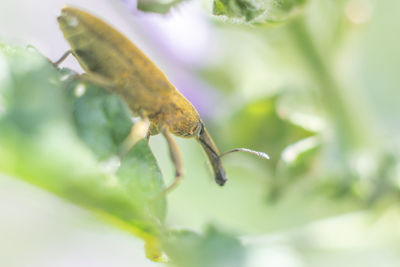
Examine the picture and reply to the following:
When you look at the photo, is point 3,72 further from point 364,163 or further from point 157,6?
point 364,163

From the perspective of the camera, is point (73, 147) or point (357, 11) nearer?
point (73, 147)

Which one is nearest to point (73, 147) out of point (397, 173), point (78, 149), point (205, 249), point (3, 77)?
point (78, 149)

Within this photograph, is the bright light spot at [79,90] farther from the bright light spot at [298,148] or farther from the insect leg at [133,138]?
the bright light spot at [298,148]

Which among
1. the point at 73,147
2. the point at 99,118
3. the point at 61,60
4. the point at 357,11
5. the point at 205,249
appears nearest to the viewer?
the point at 73,147

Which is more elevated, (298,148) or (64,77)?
(298,148)

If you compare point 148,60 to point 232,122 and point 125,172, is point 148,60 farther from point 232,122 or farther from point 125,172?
point 232,122

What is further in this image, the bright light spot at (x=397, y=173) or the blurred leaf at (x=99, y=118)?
the bright light spot at (x=397, y=173)

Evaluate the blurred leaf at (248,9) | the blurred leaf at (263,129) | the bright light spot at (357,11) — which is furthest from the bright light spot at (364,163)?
the blurred leaf at (248,9)

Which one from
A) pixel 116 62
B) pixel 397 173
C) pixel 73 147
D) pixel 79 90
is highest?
pixel 397 173
